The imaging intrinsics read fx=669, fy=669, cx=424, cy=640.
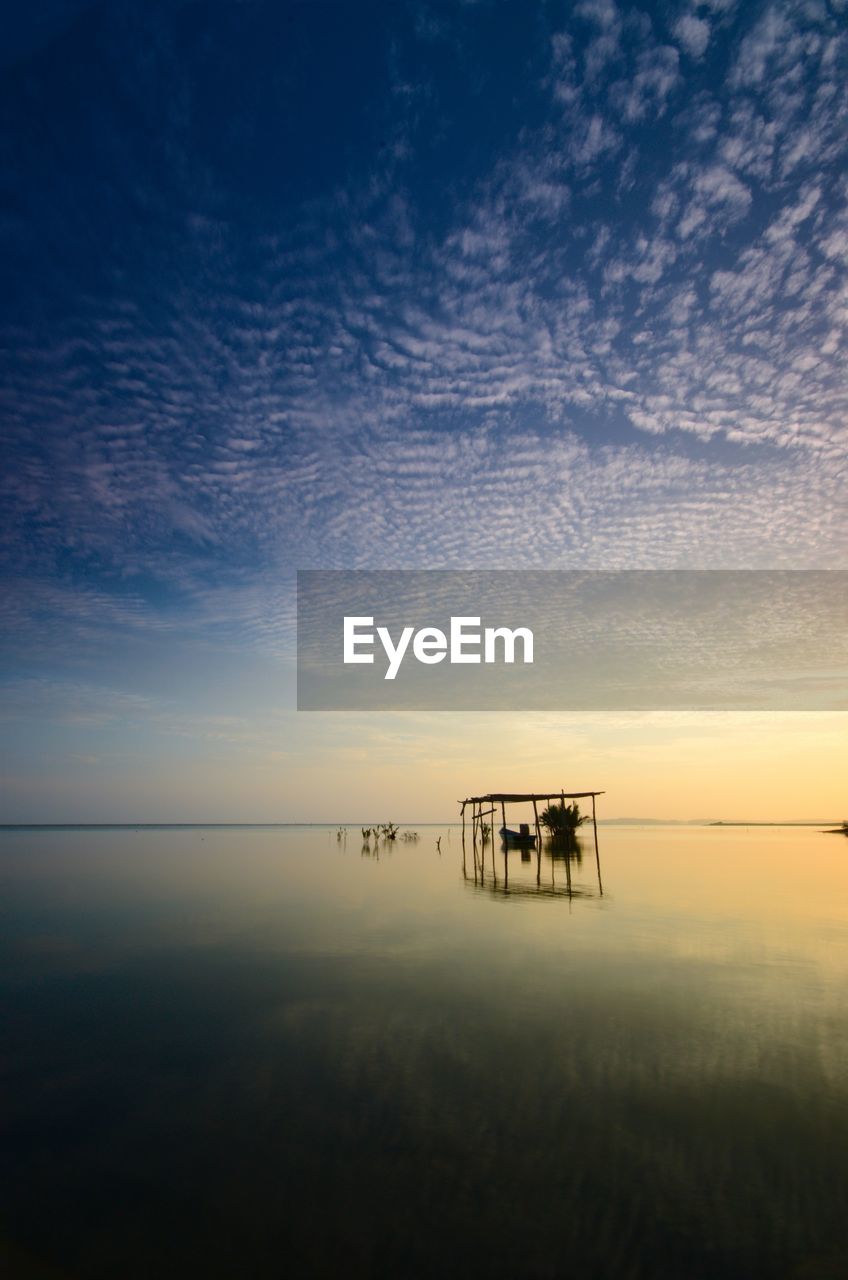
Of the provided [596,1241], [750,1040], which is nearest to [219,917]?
[750,1040]

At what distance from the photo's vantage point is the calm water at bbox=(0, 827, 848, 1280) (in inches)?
212

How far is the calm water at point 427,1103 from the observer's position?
17.7 ft

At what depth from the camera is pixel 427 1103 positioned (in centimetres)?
783

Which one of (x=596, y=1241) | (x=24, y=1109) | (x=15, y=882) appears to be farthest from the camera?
(x=15, y=882)

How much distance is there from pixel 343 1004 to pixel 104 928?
441 inches

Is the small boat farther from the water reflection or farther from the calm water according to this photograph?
the calm water

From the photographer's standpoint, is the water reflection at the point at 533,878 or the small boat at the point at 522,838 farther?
the small boat at the point at 522,838

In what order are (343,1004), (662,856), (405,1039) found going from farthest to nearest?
(662,856)
(343,1004)
(405,1039)

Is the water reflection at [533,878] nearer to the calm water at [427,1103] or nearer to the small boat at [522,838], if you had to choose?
the small boat at [522,838]

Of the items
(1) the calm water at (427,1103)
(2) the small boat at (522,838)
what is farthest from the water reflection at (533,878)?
(1) the calm water at (427,1103)

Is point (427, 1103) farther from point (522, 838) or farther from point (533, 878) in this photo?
point (522, 838)

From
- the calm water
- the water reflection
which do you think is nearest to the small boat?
the water reflection

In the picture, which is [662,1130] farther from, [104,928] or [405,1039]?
[104,928]

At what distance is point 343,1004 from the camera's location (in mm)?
11992
